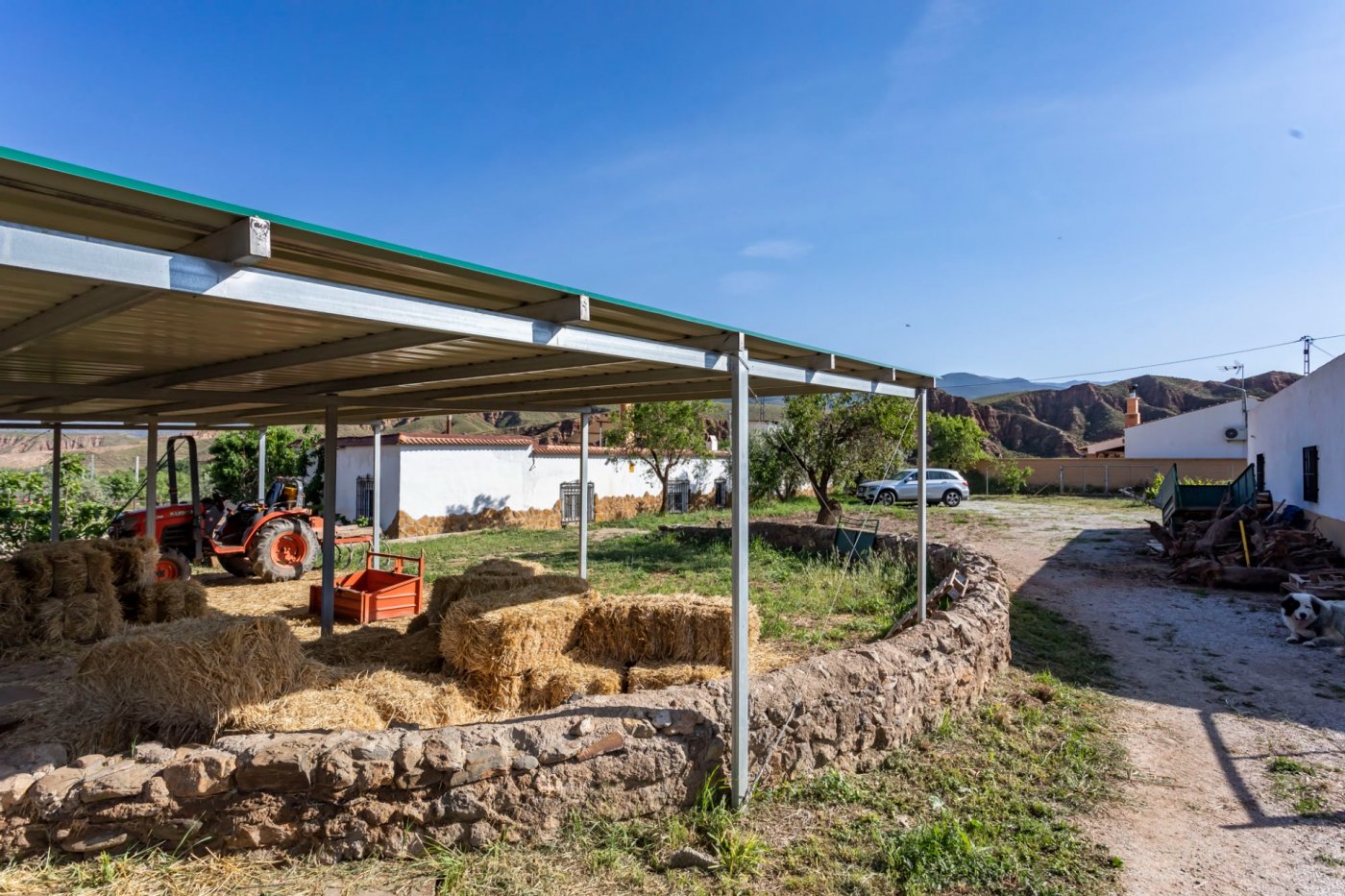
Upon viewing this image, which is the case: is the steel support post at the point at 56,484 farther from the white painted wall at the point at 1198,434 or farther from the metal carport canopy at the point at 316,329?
the white painted wall at the point at 1198,434

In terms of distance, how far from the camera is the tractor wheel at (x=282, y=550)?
1180cm

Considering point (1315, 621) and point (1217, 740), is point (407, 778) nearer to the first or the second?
point (1217, 740)

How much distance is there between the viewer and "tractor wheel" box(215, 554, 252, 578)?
39.7 ft

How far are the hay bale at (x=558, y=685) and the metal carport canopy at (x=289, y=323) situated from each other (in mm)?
2350

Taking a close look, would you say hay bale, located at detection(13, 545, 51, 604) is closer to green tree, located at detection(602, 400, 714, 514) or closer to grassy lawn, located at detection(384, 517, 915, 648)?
grassy lawn, located at detection(384, 517, 915, 648)

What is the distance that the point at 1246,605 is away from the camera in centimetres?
1061

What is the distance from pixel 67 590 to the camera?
7.84 meters

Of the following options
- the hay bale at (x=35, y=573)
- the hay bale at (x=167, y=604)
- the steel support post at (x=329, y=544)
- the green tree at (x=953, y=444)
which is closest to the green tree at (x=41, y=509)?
the hay bale at (x=35, y=573)

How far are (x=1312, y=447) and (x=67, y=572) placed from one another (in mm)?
19621

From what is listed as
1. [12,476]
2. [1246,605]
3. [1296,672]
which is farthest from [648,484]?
[1296,672]

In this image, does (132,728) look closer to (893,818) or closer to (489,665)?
(489,665)

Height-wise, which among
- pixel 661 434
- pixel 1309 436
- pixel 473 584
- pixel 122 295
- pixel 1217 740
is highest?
pixel 661 434

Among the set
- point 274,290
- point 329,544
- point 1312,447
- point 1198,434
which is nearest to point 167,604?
point 329,544

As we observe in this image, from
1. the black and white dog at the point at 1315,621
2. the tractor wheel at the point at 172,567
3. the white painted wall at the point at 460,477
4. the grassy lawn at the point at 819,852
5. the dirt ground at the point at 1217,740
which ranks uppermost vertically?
the white painted wall at the point at 460,477
